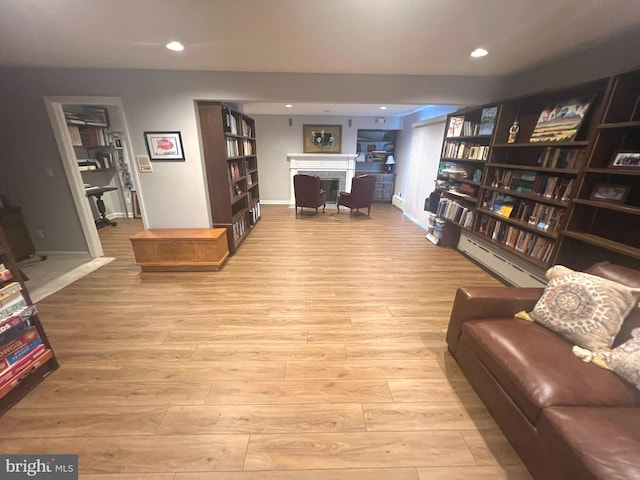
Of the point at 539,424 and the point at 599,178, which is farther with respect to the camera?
the point at 599,178

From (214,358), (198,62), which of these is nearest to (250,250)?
(214,358)

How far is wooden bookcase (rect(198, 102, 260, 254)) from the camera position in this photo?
3.00 meters

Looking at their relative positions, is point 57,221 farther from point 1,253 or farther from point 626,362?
point 626,362

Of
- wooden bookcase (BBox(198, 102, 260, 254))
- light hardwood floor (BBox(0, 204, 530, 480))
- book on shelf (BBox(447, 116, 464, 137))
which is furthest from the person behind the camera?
book on shelf (BBox(447, 116, 464, 137))

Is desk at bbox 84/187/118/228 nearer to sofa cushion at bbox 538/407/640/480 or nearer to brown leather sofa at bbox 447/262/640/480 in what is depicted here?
brown leather sofa at bbox 447/262/640/480

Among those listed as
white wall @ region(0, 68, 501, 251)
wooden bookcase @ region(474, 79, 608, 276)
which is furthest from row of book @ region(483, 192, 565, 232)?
white wall @ region(0, 68, 501, 251)

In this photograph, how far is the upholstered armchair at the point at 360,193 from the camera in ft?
17.6

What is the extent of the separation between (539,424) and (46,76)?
5004 mm

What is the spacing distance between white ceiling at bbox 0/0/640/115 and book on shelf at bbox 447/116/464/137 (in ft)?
3.12

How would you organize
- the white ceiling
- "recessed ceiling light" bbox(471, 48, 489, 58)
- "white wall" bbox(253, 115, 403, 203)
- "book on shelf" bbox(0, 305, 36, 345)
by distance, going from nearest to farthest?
"book on shelf" bbox(0, 305, 36, 345) < the white ceiling < "recessed ceiling light" bbox(471, 48, 489, 58) < "white wall" bbox(253, 115, 403, 203)

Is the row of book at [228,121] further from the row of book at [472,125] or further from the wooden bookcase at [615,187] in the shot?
the wooden bookcase at [615,187]

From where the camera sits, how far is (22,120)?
2.80 m

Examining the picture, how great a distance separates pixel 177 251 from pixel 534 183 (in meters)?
4.02

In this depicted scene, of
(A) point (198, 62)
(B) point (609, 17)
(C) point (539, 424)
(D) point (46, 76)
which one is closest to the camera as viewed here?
(C) point (539, 424)
